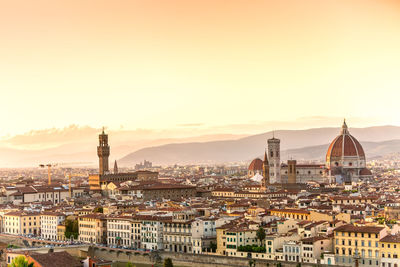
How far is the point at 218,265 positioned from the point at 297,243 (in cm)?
552

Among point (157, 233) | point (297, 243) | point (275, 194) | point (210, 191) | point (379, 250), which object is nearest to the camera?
point (379, 250)

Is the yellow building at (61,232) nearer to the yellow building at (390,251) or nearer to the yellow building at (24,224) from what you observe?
the yellow building at (24,224)

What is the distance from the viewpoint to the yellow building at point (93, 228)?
62594mm

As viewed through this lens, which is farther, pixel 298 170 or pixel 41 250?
pixel 298 170

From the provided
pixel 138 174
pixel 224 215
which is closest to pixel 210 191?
pixel 138 174

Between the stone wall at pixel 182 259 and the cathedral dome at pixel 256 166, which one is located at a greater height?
the cathedral dome at pixel 256 166

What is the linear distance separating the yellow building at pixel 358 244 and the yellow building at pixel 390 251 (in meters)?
0.30

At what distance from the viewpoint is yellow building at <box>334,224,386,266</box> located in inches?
1732

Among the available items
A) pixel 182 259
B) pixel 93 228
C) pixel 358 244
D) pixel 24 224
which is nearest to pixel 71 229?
pixel 93 228

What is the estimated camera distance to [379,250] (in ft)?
144

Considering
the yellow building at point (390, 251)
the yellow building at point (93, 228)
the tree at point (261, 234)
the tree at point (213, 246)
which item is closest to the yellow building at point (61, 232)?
the yellow building at point (93, 228)

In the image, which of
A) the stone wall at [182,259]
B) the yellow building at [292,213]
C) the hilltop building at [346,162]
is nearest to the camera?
the stone wall at [182,259]

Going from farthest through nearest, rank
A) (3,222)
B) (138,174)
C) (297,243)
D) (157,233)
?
(138,174)
(3,222)
(157,233)
(297,243)

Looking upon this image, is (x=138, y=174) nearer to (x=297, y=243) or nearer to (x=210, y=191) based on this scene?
(x=210, y=191)
